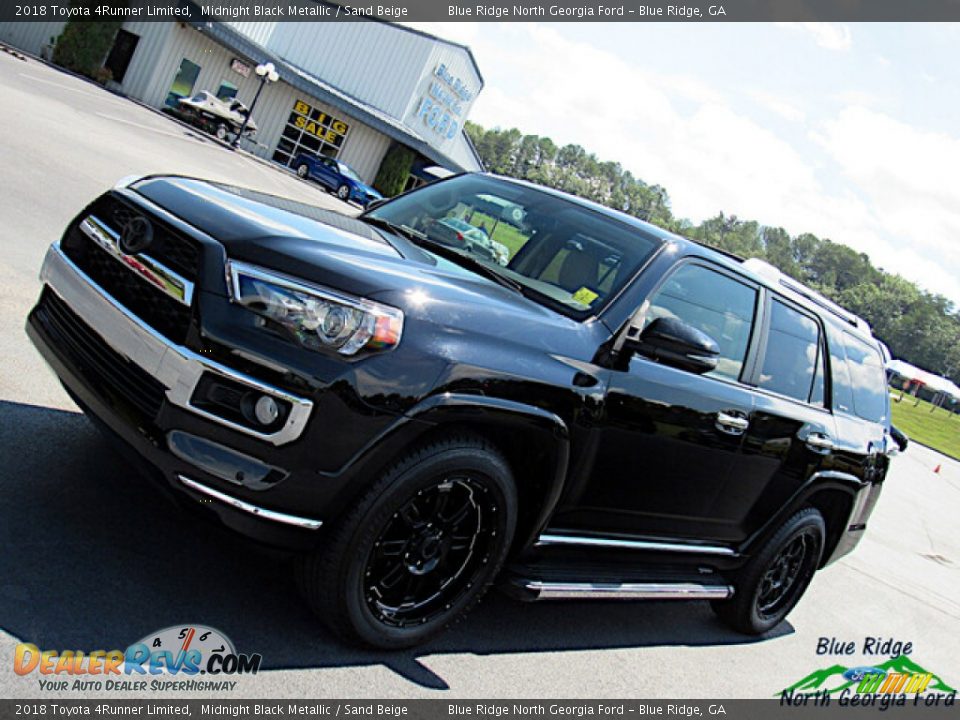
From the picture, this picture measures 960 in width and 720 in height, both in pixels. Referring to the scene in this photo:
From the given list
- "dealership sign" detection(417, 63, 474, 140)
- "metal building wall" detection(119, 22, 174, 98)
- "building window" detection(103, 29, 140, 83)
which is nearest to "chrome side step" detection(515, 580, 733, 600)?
"metal building wall" detection(119, 22, 174, 98)

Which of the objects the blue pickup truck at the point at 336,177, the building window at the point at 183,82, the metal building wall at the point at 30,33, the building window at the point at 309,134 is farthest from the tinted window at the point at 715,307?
the building window at the point at 309,134

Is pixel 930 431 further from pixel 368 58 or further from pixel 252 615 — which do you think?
pixel 252 615

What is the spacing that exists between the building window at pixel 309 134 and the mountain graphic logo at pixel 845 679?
127ft

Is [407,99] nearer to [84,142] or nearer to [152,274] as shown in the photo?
[84,142]

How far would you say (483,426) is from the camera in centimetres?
339

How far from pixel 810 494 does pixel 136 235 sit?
398 cm

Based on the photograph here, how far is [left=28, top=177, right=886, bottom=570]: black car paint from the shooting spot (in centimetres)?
296

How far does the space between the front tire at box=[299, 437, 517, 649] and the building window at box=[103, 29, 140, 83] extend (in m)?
35.4

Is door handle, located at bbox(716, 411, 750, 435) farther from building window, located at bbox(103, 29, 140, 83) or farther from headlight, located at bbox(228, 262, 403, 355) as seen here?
building window, located at bbox(103, 29, 140, 83)

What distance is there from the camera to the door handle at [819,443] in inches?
201

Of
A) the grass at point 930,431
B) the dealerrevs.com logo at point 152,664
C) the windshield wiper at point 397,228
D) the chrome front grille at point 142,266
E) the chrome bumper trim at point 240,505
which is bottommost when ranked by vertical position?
the dealerrevs.com logo at point 152,664

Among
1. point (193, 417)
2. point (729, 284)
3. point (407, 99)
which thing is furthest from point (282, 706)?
point (407, 99)

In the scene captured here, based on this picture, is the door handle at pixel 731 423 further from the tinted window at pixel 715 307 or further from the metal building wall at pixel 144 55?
the metal building wall at pixel 144 55

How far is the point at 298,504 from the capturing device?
298cm
